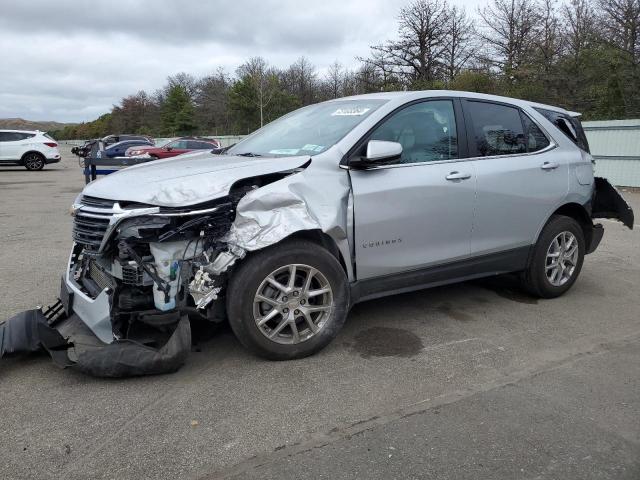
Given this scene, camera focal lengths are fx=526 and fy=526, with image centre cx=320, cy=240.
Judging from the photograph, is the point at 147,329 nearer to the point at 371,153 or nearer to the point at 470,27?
the point at 371,153

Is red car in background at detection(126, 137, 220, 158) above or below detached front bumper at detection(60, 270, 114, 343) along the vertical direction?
above

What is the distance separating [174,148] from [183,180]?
71.3 feet

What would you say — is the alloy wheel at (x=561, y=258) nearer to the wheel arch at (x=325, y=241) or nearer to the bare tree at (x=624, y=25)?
the wheel arch at (x=325, y=241)

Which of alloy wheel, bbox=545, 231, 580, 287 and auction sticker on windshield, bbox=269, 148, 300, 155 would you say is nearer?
auction sticker on windshield, bbox=269, 148, 300, 155

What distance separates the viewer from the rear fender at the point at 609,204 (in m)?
5.36

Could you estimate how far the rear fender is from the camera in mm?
5359

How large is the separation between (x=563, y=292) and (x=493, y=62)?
3097cm

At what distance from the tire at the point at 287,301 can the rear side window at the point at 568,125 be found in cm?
288

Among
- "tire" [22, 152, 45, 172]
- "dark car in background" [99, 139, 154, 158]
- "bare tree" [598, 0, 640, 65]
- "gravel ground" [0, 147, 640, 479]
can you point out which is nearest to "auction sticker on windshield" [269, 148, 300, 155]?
"gravel ground" [0, 147, 640, 479]

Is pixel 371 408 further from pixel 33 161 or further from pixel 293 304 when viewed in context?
pixel 33 161

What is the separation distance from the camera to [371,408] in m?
3.03

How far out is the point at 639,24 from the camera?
21.6 m

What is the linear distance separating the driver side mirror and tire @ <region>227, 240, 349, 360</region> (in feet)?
2.21

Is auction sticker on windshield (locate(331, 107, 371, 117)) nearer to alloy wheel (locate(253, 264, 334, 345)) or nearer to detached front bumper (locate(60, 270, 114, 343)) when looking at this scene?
alloy wheel (locate(253, 264, 334, 345))
